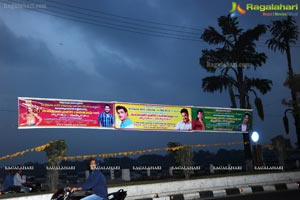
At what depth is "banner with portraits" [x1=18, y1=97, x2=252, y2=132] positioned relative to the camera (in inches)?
666

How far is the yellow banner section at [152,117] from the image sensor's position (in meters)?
19.4

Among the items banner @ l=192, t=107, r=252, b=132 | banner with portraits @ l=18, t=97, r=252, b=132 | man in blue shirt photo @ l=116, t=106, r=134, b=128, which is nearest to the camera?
banner with portraits @ l=18, t=97, r=252, b=132

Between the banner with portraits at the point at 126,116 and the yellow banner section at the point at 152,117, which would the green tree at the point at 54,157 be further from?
the yellow banner section at the point at 152,117

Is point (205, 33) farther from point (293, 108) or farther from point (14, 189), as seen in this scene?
point (14, 189)

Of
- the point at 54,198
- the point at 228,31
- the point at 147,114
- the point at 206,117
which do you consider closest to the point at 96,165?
the point at 54,198

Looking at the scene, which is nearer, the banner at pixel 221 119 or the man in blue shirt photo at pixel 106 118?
the man in blue shirt photo at pixel 106 118

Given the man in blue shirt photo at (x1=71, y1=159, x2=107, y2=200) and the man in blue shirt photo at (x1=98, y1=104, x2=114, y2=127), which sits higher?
the man in blue shirt photo at (x1=98, y1=104, x2=114, y2=127)

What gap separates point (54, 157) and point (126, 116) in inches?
220

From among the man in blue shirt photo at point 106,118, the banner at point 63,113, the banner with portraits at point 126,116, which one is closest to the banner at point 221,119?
the banner with portraits at point 126,116

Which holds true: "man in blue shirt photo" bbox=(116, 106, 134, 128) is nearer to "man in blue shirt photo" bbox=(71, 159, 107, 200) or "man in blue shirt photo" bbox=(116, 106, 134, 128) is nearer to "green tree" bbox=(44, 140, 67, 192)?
"green tree" bbox=(44, 140, 67, 192)

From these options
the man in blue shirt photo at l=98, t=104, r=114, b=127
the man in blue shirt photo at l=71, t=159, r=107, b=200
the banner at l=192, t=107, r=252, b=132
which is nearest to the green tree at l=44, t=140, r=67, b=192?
the man in blue shirt photo at l=98, t=104, r=114, b=127

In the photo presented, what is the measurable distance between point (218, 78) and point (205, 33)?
3.97 m

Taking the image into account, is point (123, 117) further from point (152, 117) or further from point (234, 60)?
point (234, 60)

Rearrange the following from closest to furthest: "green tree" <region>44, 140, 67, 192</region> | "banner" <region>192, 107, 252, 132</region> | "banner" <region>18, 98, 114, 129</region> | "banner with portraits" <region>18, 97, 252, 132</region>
Answer: "green tree" <region>44, 140, 67, 192</region> → "banner" <region>18, 98, 114, 129</region> → "banner with portraits" <region>18, 97, 252, 132</region> → "banner" <region>192, 107, 252, 132</region>
